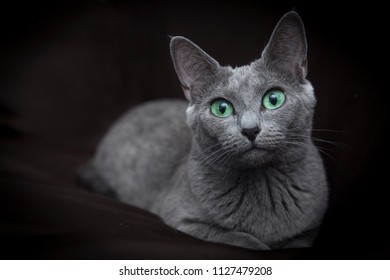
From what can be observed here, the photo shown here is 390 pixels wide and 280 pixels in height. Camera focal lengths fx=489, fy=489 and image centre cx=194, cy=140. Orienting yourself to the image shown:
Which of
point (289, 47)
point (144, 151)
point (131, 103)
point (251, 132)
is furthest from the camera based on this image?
point (131, 103)

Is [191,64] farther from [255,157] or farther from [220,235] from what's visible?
[220,235]

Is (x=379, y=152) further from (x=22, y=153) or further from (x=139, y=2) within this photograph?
(x=22, y=153)

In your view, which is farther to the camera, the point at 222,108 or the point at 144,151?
the point at 144,151

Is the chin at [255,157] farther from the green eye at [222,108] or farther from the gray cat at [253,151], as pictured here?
the green eye at [222,108]

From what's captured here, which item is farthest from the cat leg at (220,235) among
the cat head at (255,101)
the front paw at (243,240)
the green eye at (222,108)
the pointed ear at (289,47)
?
the pointed ear at (289,47)

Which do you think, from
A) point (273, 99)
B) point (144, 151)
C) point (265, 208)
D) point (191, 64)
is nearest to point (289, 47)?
point (273, 99)

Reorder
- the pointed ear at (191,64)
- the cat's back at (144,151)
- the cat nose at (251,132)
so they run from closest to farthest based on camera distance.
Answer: the cat nose at (251,132) < the pointed ear at (191,64) < the cat's back at (144,151)

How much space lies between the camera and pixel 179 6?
5.53ft

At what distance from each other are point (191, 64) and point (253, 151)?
31cm

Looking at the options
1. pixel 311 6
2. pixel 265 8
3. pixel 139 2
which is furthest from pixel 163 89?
pixel 311 6

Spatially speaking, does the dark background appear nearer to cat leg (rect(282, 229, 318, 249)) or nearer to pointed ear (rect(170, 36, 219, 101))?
cat leg (rect(282, 229, 318, 249))

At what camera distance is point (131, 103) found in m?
2.33

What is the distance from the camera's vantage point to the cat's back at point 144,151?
179 centimetres

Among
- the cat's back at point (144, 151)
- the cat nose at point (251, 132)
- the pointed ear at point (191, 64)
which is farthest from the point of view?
the cat's back at point (144, 151)
